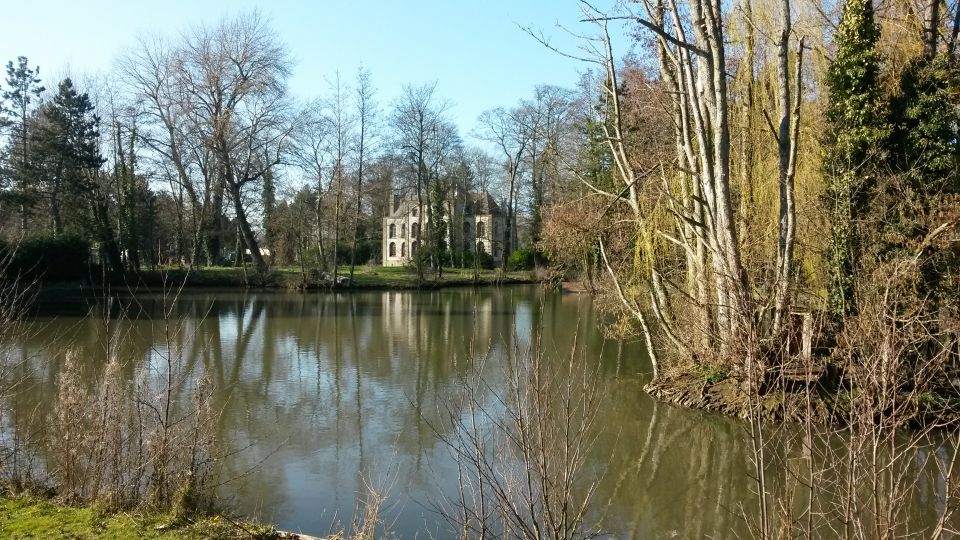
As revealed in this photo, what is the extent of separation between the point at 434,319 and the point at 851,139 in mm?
14614

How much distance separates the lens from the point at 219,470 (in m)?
7.04

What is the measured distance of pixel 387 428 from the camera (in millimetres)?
9133

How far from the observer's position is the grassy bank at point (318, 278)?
34.0 m

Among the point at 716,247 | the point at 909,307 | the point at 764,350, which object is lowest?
the point at 764,350

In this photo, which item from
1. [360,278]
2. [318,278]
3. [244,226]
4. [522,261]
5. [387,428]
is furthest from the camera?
[522,261]

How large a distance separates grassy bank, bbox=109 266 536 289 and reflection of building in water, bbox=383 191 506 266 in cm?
450

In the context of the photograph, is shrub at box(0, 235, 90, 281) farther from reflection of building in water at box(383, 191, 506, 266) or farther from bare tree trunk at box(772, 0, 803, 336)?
bare tree trunk at box(772, 0, 803, 336)

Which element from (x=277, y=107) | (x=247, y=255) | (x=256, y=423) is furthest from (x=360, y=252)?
(x=256, y=423)

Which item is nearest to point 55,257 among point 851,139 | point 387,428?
point 387,428

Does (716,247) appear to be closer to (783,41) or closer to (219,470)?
(783,41)

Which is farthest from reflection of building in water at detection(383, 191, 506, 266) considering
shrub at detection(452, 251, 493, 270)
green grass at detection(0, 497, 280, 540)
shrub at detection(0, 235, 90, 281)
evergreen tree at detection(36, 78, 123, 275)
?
green grass at detection(0, 497, 280, 540)

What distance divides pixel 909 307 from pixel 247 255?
48.8m

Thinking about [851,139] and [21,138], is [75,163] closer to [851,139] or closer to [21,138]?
[21,138]

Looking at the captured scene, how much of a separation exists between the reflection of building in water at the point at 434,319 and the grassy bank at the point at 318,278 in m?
3.10
